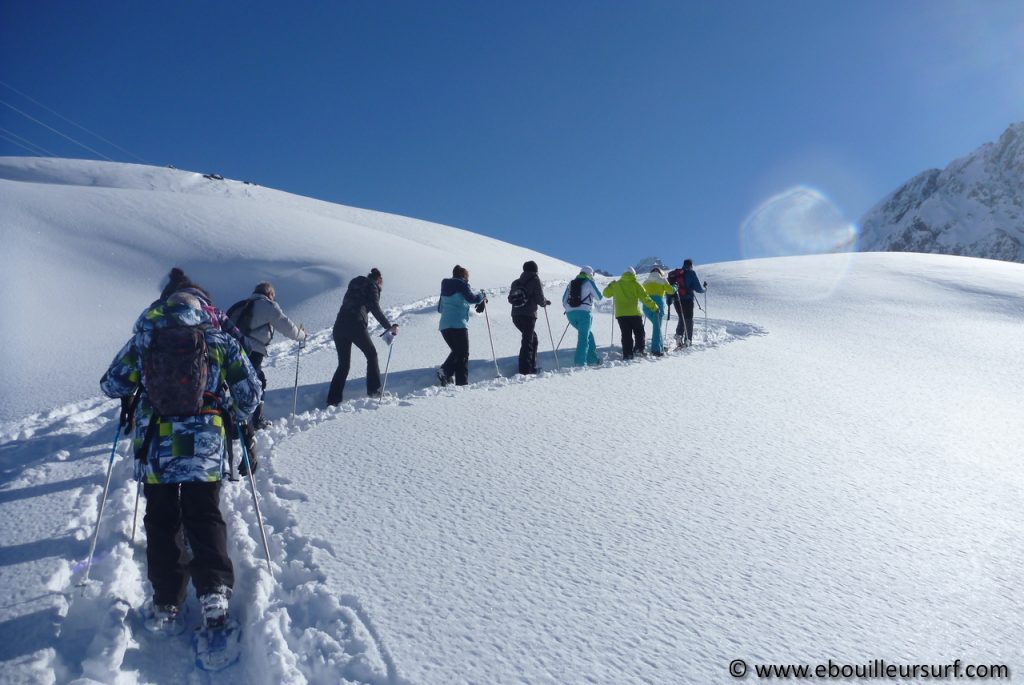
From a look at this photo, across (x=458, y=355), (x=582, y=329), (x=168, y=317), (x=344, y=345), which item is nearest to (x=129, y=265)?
(x=344, y=345)

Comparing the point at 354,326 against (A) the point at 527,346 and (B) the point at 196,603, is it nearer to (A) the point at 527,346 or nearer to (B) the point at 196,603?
(A) the point at 527,346

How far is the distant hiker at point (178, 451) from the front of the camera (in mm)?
2934

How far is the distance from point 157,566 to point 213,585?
0.32 m

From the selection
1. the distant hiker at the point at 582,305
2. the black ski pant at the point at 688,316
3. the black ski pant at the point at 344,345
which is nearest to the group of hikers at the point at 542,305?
the distant hiker at the point at 582,305

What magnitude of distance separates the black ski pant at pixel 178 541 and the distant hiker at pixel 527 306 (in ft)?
19.5

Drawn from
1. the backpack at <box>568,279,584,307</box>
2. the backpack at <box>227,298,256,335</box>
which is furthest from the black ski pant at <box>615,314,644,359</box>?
the backpack at <box>227,298,256,335</box>

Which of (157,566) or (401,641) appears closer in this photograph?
(401,641)

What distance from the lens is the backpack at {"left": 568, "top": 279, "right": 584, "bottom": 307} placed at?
9.26m

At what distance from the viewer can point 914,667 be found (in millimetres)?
2445

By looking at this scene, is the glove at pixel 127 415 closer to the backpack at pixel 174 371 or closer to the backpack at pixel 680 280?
the backpack at pixel 174 371

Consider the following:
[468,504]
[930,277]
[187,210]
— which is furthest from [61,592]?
[930,277]

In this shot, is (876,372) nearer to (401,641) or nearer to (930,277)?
(401,641)

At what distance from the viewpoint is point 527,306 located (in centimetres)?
877

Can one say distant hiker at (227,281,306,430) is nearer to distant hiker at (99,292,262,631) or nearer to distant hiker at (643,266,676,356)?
distant hiker at (99,292,262,631)
